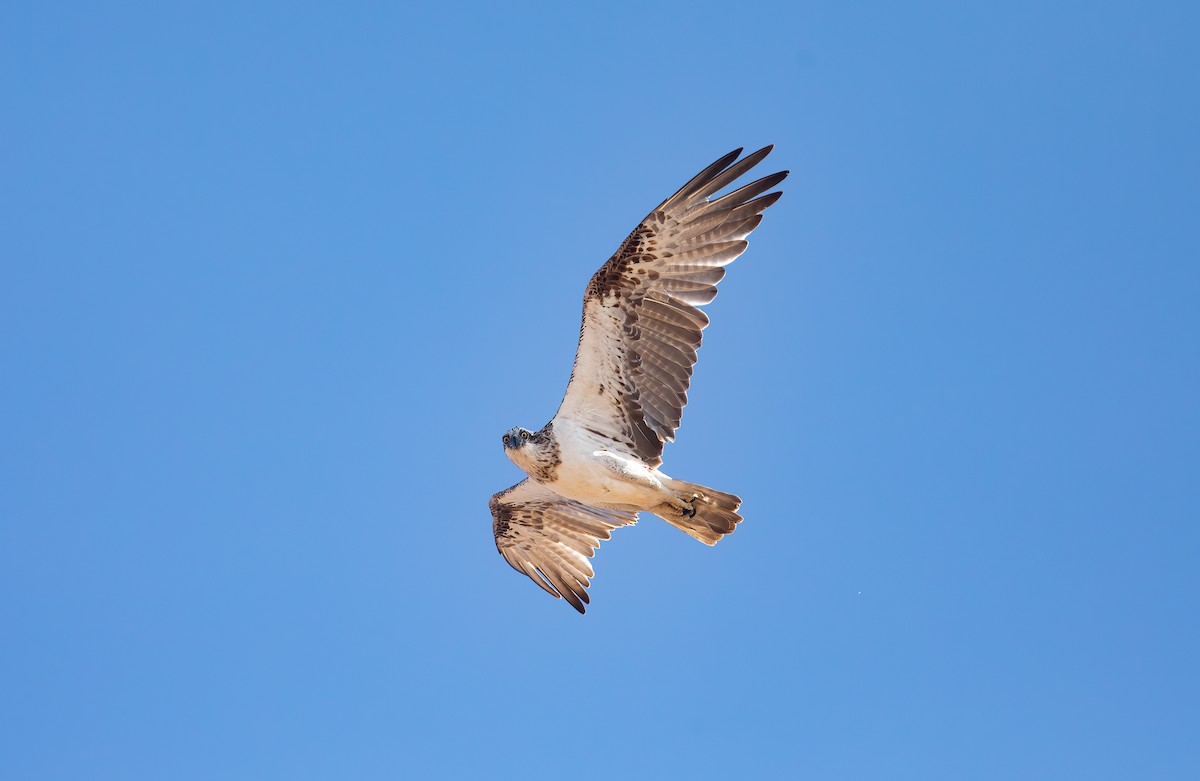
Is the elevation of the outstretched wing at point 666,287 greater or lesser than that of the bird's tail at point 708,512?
greater

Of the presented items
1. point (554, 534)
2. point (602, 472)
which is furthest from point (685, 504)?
point (554, 534)

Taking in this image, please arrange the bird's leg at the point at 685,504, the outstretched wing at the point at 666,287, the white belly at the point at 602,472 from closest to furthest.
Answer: the outstretched wing at the point at 666,287
the white belly at the point at 602,472
the bird's leg at the point at 685,504

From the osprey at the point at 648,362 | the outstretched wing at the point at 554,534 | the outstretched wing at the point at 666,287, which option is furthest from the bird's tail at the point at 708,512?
the outstretched wing at the point at 554,534

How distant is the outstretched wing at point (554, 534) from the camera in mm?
16844

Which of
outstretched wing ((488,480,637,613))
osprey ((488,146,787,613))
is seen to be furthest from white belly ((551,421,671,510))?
outstretched wing ((488,480,637,613))

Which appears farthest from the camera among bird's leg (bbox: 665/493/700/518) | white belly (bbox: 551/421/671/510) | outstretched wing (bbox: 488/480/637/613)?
outstretched wing (bbox: 488/480/637/613)

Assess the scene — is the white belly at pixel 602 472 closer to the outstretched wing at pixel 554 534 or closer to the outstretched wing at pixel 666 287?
the outstretched wing at pixel 666 287

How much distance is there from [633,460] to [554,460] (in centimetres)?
88

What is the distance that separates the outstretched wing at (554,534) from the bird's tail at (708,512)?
2.17m

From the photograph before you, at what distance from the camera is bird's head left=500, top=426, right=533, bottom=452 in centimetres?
1463

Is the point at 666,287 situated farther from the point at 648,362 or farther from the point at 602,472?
the point at 602,472

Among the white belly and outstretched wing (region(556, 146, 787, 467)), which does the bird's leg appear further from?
outstretched wing (region(556, 146, 787, 467))

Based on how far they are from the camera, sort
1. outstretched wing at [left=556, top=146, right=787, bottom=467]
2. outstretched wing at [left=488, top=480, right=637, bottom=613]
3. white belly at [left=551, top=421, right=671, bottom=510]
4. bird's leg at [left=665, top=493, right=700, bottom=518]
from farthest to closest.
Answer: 1. outstretched wing at [left=488, top=480, right=637, bottom=613]
2. bird's leg at [left=665, top=493, right=700, bottom=518]
3. white belly at [left=551, top=421, right=671, bottom=510]
4. outstretched wing at [left=556, top=146, right=787, bottom=467]

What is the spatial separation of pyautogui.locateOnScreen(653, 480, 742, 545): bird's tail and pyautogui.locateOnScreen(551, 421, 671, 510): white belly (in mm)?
199
